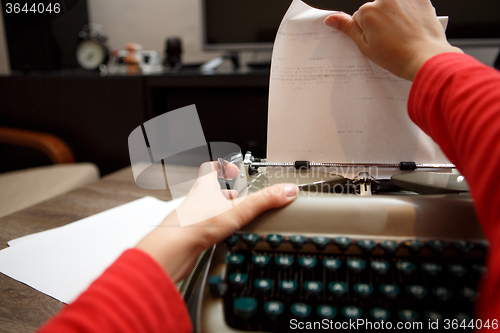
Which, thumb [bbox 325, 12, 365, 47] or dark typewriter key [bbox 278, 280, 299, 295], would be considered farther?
thumb [bbox 325, 12, 365, 47]

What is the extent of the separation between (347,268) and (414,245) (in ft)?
0.29

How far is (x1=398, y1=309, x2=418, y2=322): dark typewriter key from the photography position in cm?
35

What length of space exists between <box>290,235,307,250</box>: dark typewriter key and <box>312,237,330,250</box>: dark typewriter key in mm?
13

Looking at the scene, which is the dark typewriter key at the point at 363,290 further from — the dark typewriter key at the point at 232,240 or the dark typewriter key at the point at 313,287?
the dark typewriter key at the point at 232,240

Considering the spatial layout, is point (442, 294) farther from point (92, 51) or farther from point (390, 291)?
point (92, 51)

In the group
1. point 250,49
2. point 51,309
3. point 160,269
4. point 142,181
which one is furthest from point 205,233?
point 250,49

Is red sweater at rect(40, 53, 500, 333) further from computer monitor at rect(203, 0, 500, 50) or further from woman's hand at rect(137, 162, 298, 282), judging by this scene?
computer monitor at rect(203, 0, 500, 50)

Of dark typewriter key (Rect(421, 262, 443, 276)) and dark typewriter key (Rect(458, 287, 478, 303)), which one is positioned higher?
dark typewriter key (Rect(421, 262, 443, 276))

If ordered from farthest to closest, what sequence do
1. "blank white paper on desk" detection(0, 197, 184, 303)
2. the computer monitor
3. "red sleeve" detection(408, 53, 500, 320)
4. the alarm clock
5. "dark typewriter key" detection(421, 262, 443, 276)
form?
1. the alarm clock
2. the computer monitor
3. "blank white paper on desk" detection(0, 197, 184, 303)
4. "dark typewriter key" detection(421, 262, 443, 276)
5. "red sleeve" detection(408, 53, 500, 320)

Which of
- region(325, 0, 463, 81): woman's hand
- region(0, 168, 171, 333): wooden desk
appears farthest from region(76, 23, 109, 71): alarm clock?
region(325, 0, 463, 81): woman's hand

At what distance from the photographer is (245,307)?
1.15ft

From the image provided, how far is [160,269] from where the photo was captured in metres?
0.34

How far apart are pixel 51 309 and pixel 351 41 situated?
2.10 ft

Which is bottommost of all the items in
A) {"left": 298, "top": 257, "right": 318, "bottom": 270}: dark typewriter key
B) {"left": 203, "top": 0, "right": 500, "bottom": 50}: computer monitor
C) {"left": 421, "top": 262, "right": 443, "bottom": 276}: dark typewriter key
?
{"left": 421, "top": 262, "right": 443, "bottom": 276}: dark typewriter key
